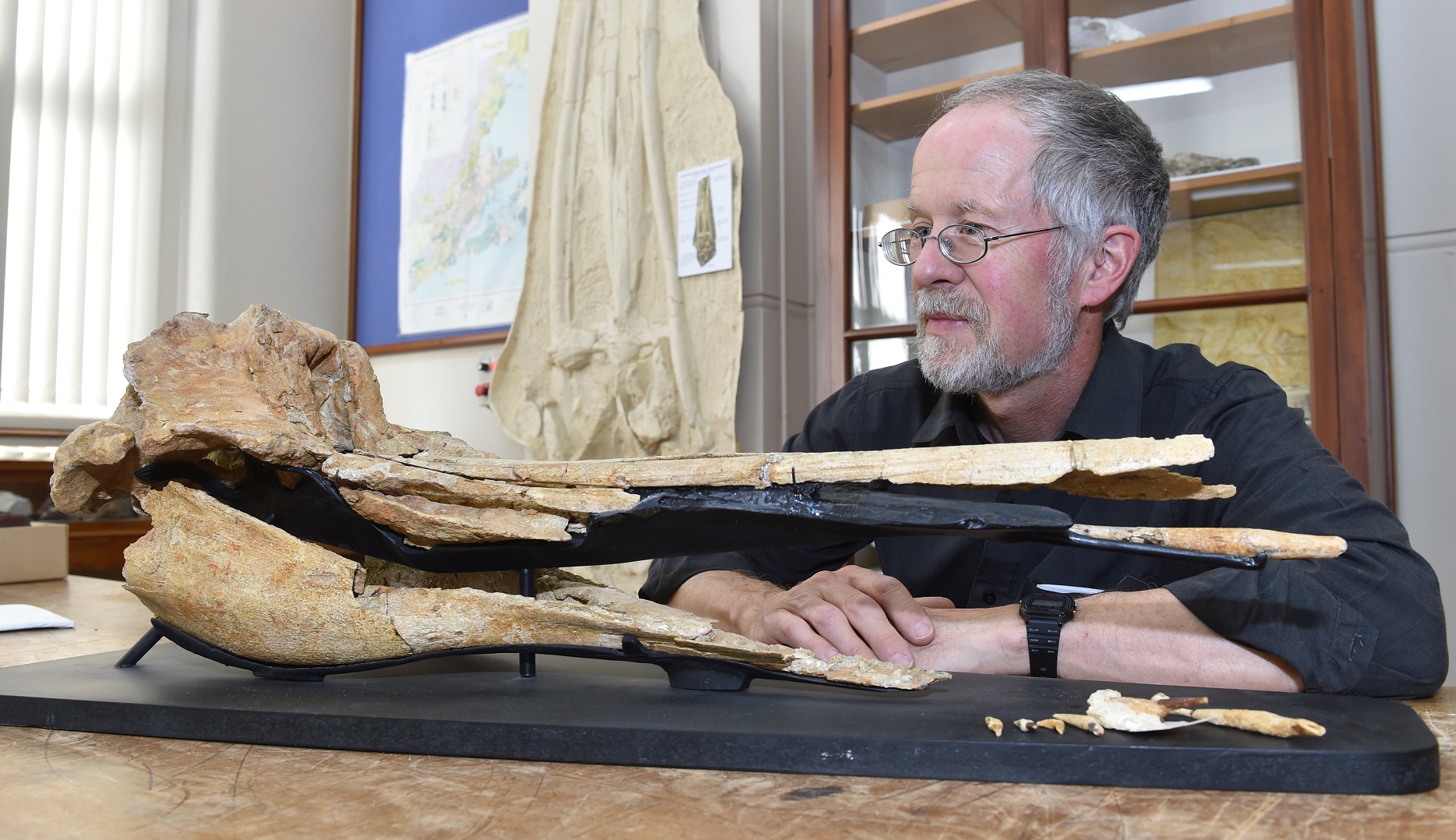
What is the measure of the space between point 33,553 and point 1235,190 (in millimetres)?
2934

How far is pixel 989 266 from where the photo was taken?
148cm

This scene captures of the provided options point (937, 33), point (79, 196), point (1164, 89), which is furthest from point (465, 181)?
point (1164, 89)

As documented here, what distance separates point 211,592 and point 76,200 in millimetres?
3454

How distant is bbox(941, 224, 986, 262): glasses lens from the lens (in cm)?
148

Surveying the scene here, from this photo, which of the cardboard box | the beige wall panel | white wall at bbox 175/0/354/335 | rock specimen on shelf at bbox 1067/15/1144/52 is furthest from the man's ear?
white wall at bbox 175/0/354/335

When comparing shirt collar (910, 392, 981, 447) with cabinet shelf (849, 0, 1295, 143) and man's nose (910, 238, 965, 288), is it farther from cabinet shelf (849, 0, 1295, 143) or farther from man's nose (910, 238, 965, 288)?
cabinet shelf (849, 0, 1295, 143)

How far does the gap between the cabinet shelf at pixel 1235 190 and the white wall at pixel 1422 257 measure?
25 cm

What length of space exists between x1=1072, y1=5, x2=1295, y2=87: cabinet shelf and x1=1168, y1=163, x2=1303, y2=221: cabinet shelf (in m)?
0.25

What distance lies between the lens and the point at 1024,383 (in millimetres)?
1544

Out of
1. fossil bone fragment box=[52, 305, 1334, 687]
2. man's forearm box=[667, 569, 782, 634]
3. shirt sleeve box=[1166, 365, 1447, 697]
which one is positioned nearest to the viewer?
fossil bone fragment box=[52, 305, 1334, 687]

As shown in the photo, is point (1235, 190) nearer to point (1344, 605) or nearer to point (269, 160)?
point (1344, 605)

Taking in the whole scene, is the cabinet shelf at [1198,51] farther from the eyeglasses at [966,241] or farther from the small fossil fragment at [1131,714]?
the small fossil fragment at [1131,714]

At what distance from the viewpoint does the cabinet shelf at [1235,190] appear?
224 cm

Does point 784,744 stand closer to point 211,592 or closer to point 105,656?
point 211,592
